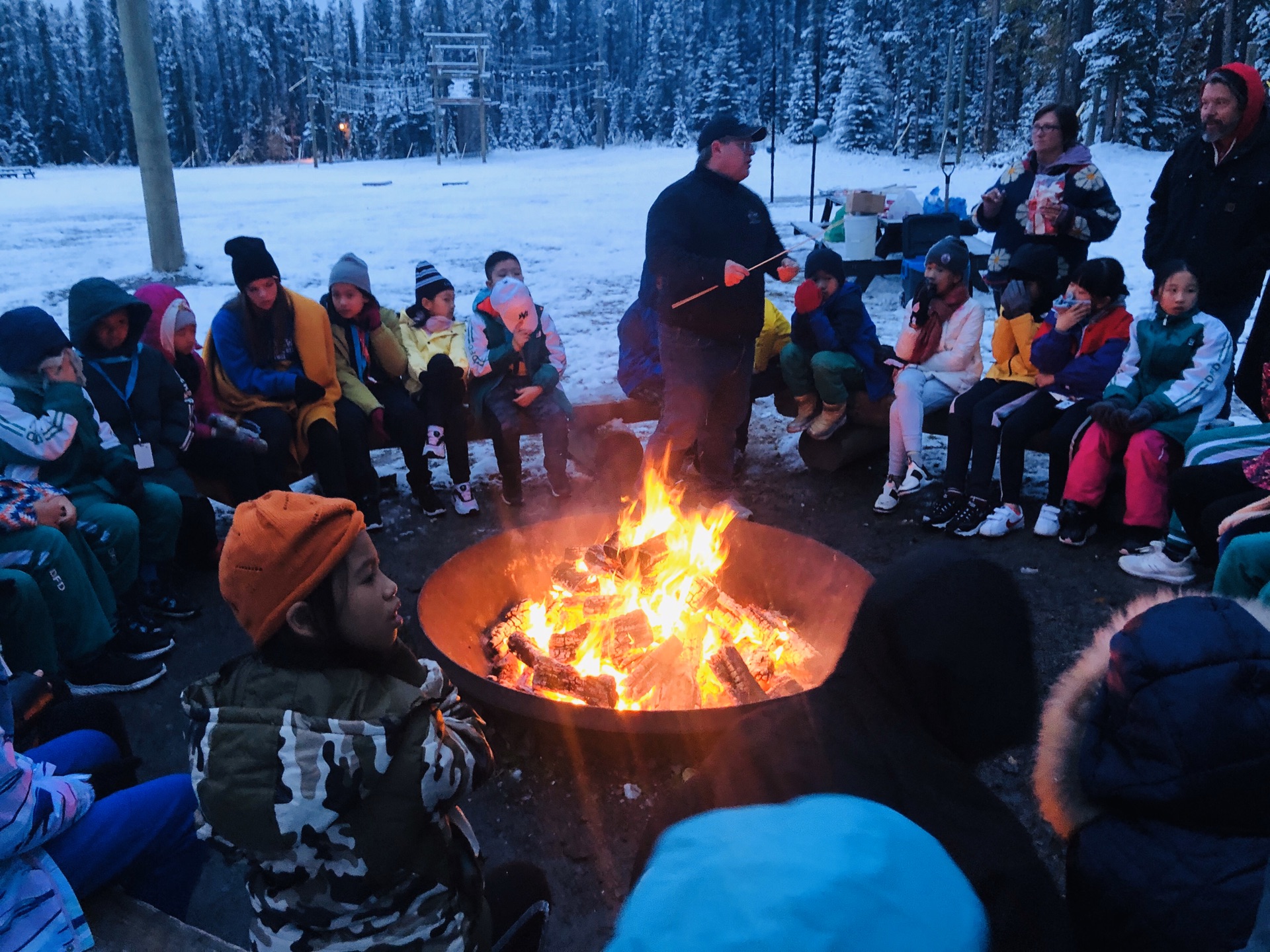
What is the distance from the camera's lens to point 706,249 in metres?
5.14

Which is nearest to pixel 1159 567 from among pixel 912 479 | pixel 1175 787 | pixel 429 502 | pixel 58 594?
pixel 912 479

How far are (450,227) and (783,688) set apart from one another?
58.1ft

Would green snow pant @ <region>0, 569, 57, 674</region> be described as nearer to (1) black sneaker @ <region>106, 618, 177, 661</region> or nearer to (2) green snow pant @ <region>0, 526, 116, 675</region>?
(2) green snow pant @ <region>0, 526, 116, 675</region>

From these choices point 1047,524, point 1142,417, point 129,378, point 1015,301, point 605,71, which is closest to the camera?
point 129,378

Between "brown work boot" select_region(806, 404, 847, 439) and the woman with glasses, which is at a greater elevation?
the woman with glasses

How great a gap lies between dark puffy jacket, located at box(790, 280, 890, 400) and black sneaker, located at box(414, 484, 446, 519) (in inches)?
114

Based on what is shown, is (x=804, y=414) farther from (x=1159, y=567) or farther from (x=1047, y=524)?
(x=1159, y=567)

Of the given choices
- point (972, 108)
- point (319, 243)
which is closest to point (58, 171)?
point (319, 243)

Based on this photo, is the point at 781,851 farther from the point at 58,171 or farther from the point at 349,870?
the point at 58,171

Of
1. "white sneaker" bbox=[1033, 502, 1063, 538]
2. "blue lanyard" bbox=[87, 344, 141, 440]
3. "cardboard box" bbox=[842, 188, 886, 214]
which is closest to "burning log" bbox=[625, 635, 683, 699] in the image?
"white sneaker" bbox=[1033, 502, 1063, 538]

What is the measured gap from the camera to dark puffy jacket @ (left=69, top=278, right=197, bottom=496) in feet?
14.5

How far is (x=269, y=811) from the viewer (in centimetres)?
161

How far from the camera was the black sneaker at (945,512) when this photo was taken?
211 inches

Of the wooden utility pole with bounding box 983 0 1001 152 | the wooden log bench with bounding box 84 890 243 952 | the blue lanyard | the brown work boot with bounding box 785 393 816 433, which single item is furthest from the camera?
the wooden utility pole with bounding box 983 0 1001 152
